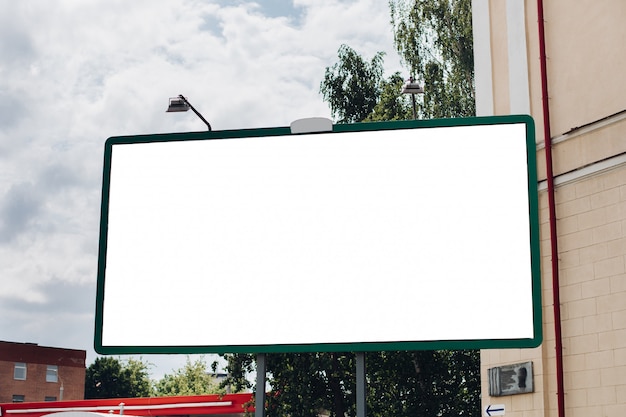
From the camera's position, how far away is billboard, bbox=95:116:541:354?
4648 mm

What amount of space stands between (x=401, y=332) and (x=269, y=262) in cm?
80

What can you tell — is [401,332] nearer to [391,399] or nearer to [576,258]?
[576,258]

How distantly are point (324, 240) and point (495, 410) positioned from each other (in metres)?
11.2

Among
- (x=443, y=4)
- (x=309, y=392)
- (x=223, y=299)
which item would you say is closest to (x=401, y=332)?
(x=223, y=299)

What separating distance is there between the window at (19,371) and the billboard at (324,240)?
71.6 m

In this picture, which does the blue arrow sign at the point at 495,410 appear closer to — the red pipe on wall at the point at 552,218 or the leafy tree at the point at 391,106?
the red pipe on wall at the point at 552,218

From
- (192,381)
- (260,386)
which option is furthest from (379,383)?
(192,381)

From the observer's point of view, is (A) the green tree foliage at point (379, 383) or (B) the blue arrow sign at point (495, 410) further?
(A) the green tree foliage at point (379, 383)

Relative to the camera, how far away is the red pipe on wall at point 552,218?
13.8 metres

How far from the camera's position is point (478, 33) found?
1719cm

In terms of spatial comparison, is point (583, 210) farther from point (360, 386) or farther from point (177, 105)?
point (177, 105)

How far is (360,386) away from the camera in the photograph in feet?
15.5

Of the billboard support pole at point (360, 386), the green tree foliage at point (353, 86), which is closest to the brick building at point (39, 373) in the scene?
the green tree foliage at point (353, 86)

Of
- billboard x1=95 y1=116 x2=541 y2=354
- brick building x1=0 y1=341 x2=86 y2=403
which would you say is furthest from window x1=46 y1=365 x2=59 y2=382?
billboard x1=95 y1=116 x2=541 y2=354
